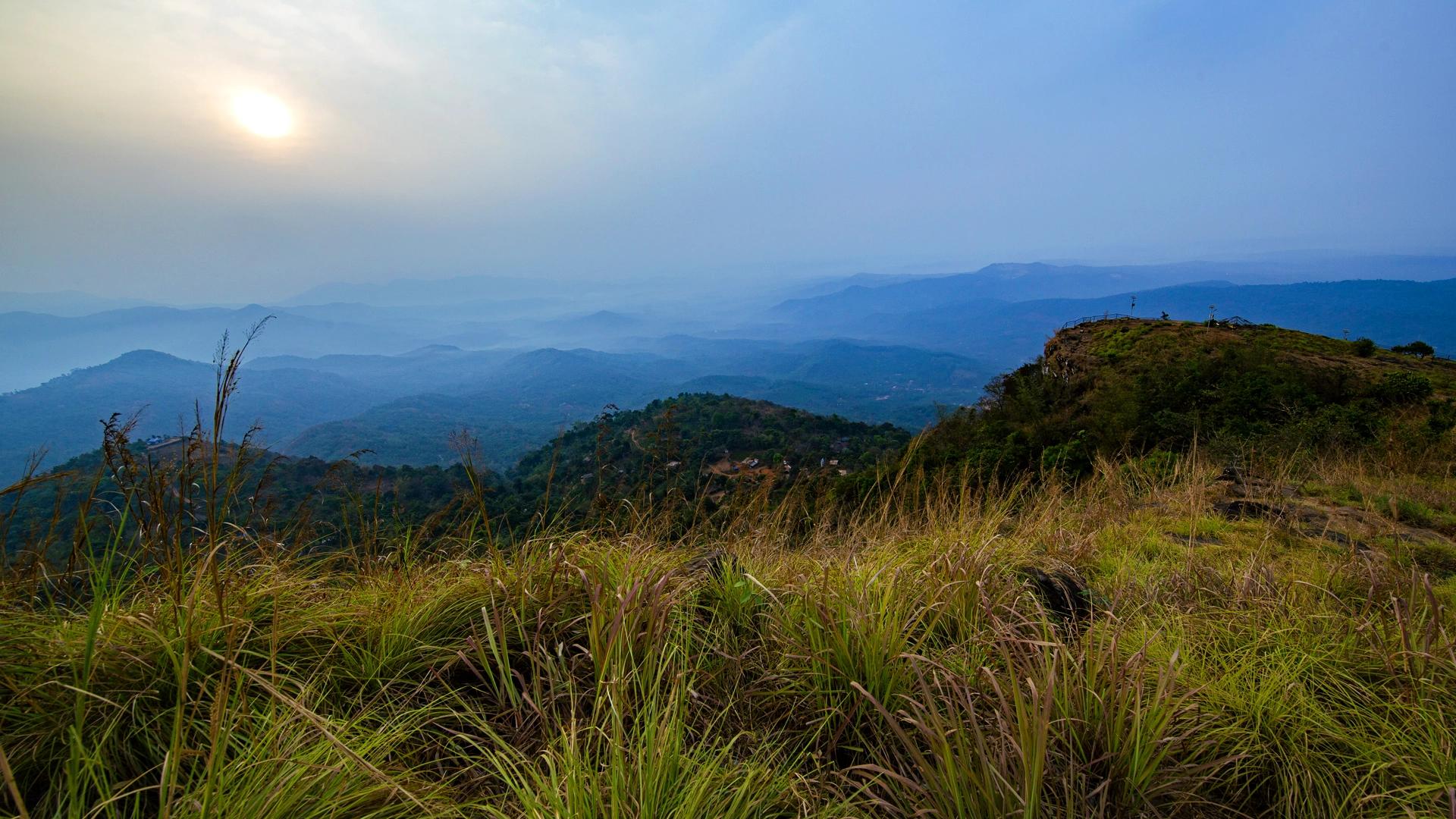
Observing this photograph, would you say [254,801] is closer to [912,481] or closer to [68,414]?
[912,481]

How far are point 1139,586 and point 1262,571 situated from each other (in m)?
0.62

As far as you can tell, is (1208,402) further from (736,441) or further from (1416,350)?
(736,441)

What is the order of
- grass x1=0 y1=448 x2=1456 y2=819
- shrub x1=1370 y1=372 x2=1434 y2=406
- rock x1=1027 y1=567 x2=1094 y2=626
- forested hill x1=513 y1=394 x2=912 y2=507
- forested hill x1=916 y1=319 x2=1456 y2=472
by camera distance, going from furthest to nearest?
1. forested hill x1=513 y1=394 x2=912 y2=507
2. shrub x1=1370 y1=372 x2=1434 y2=406
3. forested hill x1=916 y1=319 x2=1456 y2=472
4. rock x1=1027 y1=567 x2=1094 y2=626
5. grass x1=0 y1=448 x2=1456 y2=819

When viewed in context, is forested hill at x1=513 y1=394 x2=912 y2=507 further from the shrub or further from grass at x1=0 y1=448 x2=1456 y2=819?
grass at x1=0 y1=448 x2=1456 y2=819

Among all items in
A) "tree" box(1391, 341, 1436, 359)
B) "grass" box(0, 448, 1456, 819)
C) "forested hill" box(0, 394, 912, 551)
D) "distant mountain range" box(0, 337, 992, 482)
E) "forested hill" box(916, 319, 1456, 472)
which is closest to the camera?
"grass" box(0, 448, 1456, 819)

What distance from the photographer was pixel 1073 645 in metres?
2.20

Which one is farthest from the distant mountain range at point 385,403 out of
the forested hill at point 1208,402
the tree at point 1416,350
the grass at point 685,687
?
the tree at point 1416,350

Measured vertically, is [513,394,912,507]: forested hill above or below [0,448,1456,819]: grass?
below

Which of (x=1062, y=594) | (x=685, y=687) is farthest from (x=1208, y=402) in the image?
(x=685, y=687)

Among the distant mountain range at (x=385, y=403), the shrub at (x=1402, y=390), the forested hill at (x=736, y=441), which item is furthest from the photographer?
the distant mountain range at (x=385, y=403)

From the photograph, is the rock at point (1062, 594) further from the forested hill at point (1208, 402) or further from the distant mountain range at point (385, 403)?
the distant mountain range at point (385, 403)

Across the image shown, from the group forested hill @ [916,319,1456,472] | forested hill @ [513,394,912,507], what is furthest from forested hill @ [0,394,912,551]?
forested hill @ [916,319,1456,472]

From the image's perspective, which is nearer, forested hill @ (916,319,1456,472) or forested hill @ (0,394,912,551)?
forested hill @ (0,394,912,551)

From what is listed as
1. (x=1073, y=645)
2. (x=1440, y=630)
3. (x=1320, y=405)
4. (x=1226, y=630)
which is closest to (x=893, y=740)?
(x=1073, y=645)
